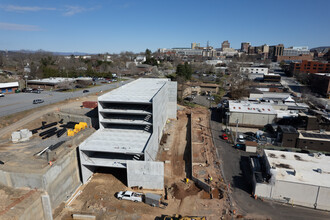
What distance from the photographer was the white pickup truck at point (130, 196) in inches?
969

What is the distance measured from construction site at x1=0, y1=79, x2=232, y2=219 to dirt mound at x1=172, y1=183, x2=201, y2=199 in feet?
0.43

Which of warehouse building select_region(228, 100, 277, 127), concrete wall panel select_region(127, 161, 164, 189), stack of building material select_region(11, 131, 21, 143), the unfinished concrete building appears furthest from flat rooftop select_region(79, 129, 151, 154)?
warehouse building select_region(228, 100, 277, 127)

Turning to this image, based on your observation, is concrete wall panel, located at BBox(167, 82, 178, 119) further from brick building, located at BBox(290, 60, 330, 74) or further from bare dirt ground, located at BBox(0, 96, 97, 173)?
brick building, located at BBox(290, 60, 330, 74)

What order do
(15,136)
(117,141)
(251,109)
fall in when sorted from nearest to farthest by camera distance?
(117,141), (15,136), (251,109)

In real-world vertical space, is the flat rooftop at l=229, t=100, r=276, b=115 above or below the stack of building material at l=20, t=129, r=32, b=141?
above

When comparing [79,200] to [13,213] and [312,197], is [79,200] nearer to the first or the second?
[13,213]

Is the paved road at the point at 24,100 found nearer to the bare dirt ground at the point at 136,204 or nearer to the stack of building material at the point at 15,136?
the stack of building material at the point at 15,136

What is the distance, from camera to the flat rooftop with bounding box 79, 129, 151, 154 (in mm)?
27250

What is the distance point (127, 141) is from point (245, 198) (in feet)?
56.7

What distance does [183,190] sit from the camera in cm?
2636

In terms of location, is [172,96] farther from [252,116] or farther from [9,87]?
[9,87]

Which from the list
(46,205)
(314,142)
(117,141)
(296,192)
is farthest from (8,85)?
(314,142)

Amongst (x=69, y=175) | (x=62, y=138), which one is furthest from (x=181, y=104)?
(x=69, y=175)

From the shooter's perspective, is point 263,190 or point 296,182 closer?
point 296,182
